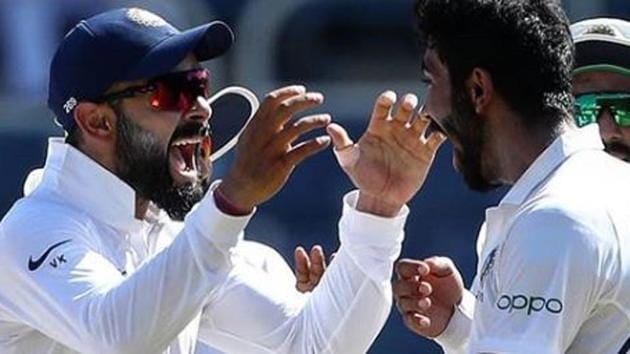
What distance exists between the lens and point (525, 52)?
3.06 meters

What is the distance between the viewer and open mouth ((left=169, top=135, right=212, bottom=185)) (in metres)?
3.76

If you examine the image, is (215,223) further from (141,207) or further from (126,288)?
Answer: (141,207)

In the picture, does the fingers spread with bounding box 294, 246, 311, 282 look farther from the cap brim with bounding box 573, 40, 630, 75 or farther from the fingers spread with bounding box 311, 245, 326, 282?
the cap brim with bounding box 573, 40, 630, 75

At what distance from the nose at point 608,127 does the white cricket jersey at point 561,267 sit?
2.59 ft

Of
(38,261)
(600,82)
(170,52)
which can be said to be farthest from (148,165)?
(600,82)

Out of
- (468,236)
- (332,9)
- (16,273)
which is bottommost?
(468,236)

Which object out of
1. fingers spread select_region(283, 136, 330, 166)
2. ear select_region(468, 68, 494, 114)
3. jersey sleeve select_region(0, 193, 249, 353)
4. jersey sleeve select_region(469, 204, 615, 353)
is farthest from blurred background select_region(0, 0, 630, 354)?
jersey sleeve select_region(469, 204, 615, 353)

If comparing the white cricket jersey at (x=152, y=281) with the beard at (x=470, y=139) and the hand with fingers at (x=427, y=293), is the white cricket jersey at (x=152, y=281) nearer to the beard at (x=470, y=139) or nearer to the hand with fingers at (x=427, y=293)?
the hand with fingers at (x=427, y=293)

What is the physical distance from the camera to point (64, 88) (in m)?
3.75

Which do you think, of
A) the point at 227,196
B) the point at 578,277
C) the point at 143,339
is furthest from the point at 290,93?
the point at 578,277

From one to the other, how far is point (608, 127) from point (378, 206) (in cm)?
51

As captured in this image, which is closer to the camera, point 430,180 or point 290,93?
point 290,93

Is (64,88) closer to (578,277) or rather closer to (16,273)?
(16,273)

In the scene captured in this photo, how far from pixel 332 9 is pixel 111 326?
10.5ft
